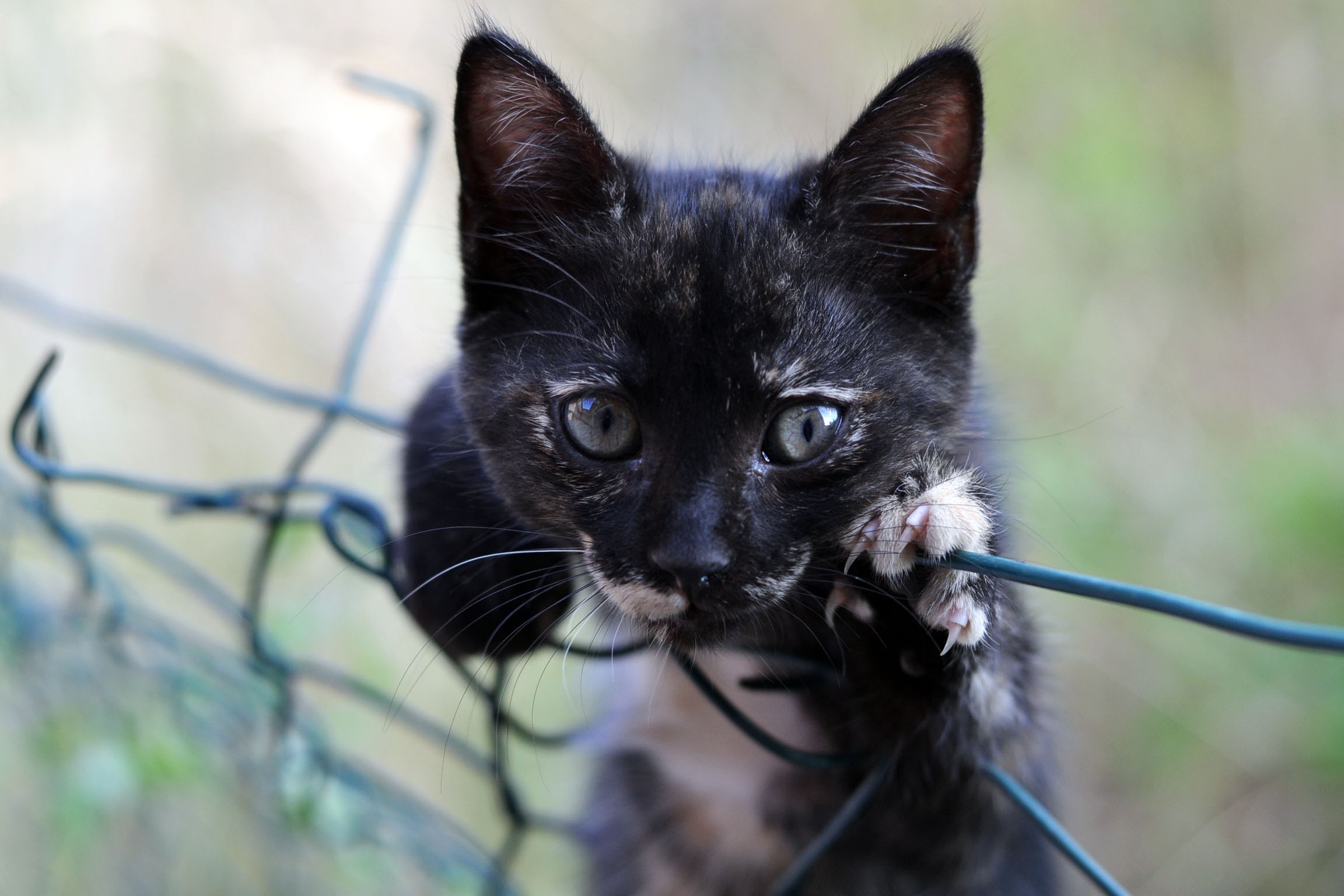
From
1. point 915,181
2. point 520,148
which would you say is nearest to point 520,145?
point 520,148

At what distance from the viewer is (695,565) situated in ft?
4.07

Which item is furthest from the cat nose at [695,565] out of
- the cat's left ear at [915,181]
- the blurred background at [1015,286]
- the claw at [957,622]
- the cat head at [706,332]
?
the blurred background at [1015,286]

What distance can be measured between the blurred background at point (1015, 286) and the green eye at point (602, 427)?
1865 millimetres

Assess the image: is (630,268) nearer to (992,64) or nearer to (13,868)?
A: (13,868)

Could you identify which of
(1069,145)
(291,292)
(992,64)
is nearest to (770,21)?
(992,64)

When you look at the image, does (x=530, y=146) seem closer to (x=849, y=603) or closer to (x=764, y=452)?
(x=764, y=452)

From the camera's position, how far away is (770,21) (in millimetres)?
4582

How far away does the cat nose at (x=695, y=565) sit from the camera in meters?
1.24

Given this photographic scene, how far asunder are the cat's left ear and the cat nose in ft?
1.66

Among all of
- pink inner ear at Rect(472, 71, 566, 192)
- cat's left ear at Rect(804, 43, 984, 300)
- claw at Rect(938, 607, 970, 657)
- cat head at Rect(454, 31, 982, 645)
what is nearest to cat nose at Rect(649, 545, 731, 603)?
cat head at Rect(454, 31, 982, 645)

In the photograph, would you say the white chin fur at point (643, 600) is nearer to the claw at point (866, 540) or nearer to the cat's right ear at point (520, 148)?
the claw at point (866, 540)

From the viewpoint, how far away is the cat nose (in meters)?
1.24

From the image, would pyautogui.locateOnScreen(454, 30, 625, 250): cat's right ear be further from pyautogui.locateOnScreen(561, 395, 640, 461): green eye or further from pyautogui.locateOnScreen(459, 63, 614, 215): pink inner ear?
pyautogui.locateOnScreen(561, 395, 640, 461): green eye

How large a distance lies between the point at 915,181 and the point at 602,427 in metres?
0.55
